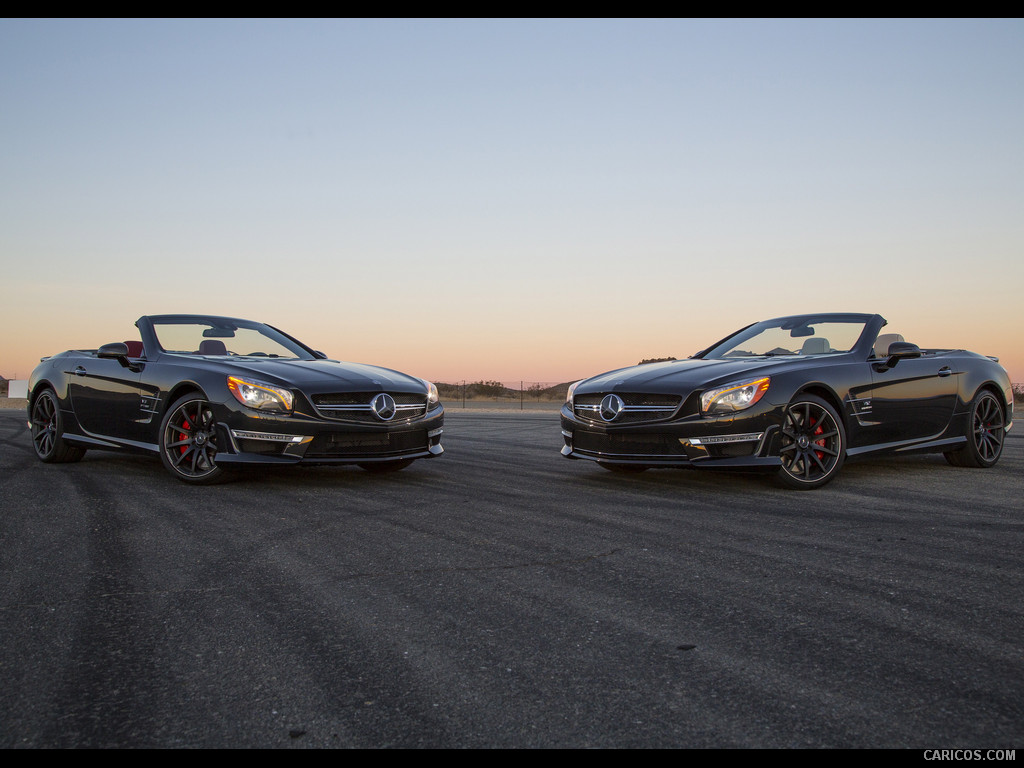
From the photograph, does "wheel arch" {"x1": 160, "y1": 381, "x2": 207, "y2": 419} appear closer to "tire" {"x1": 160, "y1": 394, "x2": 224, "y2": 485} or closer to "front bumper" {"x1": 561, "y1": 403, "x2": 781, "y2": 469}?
"tire" {"x1": 160, "y1": 394, "x2": 224, "y2": 485}

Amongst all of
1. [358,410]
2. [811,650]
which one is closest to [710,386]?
[358,410]

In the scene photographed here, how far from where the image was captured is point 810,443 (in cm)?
679

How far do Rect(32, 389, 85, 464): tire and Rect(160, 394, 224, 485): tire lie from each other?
76.4 inches

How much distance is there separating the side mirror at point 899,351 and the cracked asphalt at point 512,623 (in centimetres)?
163

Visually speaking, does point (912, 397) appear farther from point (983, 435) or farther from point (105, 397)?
point (105, 397)

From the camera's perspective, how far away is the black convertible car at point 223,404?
6715mm

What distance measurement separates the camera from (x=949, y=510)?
5.72 m

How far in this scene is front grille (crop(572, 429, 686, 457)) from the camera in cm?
656

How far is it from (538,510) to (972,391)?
16.4 ft

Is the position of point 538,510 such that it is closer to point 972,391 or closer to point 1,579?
point 1,579

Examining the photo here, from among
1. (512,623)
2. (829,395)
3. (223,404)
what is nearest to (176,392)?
(223,404)

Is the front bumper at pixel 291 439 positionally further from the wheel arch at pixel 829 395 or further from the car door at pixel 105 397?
the wheel arch at pixel 829 395

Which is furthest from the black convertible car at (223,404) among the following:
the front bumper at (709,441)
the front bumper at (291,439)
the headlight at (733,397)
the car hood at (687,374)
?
the headlight at (733,397)

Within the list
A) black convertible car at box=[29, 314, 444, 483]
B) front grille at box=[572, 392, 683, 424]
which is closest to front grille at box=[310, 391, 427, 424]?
black convertible car at box=[29, 314, 444, 483]
